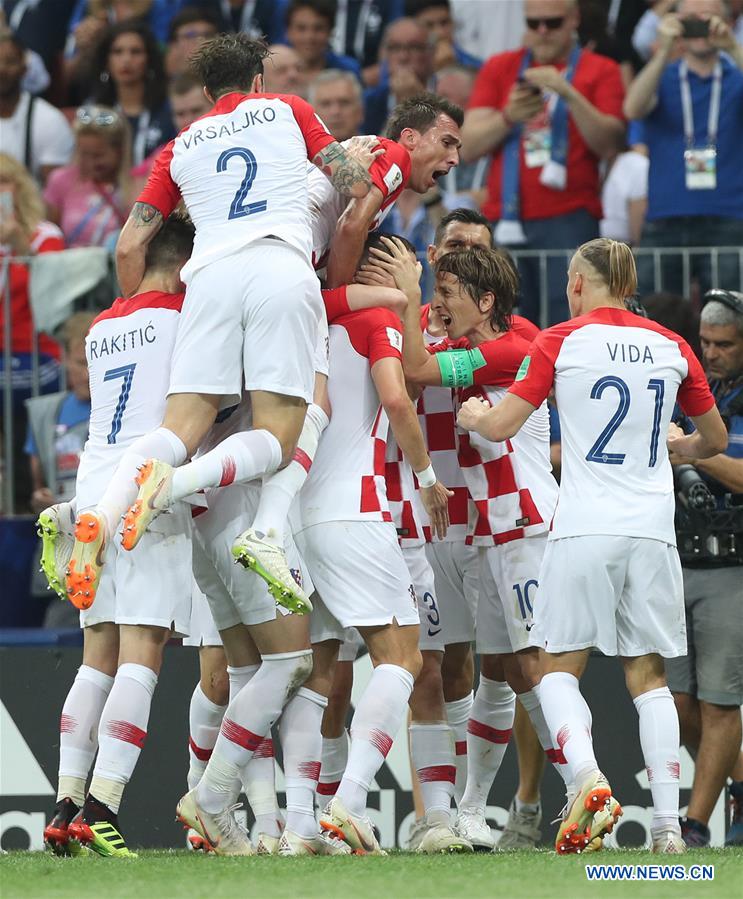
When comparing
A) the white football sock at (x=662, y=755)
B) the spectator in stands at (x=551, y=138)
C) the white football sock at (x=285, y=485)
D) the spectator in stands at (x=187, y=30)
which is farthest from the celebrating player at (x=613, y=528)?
the spectator in stands at (x=187, y=30)

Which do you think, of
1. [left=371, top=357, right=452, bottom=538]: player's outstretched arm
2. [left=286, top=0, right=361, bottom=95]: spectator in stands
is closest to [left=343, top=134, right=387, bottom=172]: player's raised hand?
[left=371, top=357, right=452, bottom=538]: player's outstretched arm

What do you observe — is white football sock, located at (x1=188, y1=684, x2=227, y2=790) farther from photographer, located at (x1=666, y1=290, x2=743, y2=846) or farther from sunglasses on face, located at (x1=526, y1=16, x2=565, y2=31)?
sunglasses on face, located at (x1=526, y1=16, x2=565, y2=31)

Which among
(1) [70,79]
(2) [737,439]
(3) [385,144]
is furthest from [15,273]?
(2) [737,439]

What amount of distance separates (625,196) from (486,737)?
4686 mm

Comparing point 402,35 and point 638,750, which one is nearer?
point 638,750

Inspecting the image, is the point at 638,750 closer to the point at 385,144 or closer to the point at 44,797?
the point at 44,797

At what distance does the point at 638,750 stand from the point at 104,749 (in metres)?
3.41

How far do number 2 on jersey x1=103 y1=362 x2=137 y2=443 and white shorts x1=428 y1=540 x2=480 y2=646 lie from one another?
1.58m

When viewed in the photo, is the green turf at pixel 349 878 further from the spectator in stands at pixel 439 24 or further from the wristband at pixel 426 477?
the spectator in stands at pixel 439 24

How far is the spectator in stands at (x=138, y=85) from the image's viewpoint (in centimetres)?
1176

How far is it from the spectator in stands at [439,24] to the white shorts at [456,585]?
18.7 ft

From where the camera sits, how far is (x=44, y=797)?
8445mm

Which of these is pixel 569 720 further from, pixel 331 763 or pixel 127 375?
pixel 127 375

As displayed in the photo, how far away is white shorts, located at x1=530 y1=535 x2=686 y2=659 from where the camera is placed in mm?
6082
